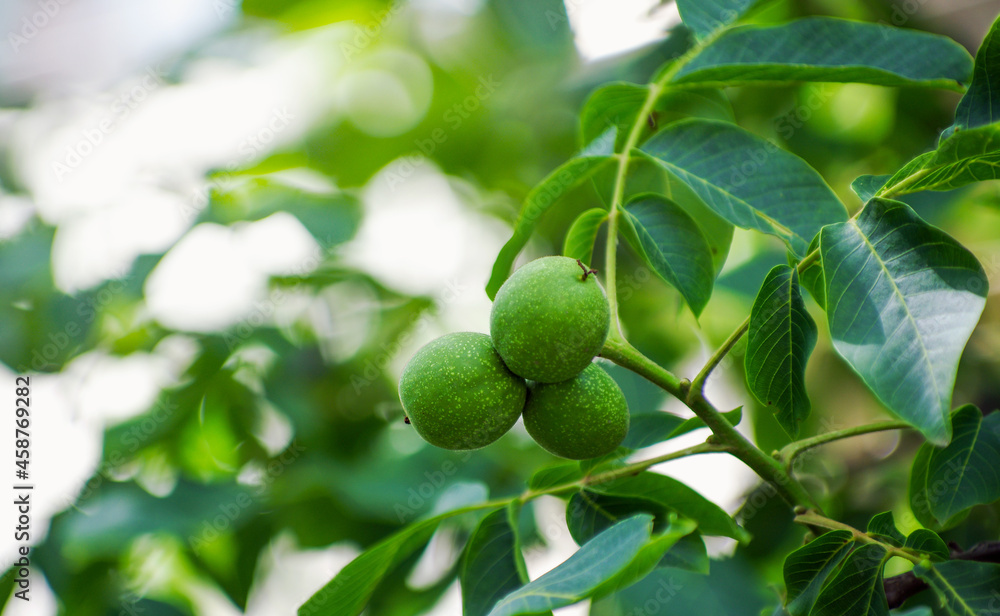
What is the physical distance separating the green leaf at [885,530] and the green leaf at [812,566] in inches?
1.6

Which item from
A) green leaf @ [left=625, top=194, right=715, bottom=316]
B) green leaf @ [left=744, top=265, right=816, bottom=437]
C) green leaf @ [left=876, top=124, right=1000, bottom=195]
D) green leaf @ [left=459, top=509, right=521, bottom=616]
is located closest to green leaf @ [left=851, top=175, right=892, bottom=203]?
green leaf @ [left=876, top=124, right=1000, bottom=195]

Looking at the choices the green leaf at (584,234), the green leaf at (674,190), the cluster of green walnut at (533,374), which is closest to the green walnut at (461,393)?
the cluster of green walnut at (533,374)

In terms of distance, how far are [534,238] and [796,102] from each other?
3.04ft

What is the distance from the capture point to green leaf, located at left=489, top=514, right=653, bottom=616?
26.5 inches

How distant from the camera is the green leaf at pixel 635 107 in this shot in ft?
4.24

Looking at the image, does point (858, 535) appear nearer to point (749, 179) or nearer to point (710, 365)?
point (710, 365)

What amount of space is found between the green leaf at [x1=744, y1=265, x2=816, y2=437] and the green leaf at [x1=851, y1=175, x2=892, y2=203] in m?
0.13

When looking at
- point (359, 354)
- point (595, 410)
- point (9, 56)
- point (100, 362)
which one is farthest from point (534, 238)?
point (9, 56)

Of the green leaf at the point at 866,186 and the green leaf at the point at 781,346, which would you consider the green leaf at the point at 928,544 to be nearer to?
the green leaf at the point at 781,346

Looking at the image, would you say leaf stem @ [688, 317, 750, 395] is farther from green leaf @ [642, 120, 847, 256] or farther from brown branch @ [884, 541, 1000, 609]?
brown branch @ [884, 541, 1000, 609]

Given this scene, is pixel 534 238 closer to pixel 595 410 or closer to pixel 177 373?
pixel 177 373

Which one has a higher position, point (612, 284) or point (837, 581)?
point (612, 284)

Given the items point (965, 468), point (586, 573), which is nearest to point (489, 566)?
point (586, 573)

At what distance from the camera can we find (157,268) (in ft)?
6.73
